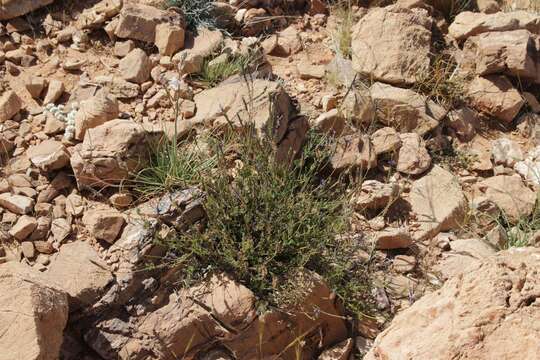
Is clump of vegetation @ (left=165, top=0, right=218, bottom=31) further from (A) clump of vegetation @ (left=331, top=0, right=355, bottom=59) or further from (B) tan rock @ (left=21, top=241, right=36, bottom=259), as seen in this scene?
(B) tan rock @ (left=21, top=241, right=36, bottom=259)

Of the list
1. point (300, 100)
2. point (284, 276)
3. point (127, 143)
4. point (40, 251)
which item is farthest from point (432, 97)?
point (40, 251)

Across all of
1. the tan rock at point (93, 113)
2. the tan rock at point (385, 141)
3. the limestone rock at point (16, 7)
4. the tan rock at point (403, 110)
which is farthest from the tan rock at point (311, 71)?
the limestone rock at point (16, 7)

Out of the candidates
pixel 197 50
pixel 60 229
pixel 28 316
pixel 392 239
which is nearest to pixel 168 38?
pixel 197 50

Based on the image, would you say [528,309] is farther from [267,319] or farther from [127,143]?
[127,143]

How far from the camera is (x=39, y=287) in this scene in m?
2.92

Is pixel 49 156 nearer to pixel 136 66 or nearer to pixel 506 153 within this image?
pixel 136 66

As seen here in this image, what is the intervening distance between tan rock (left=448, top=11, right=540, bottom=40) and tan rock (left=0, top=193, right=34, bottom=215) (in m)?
3.33

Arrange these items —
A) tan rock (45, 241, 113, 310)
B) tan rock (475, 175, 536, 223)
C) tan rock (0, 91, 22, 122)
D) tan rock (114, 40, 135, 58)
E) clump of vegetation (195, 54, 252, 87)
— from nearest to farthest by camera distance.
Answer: tan rock (45, 241, 113, 310) < tan rock (0, 91, 22, 122) < tan rock (475, 175, 536, 223) < clump of vegetation (195, 54, 252, 87) < tan rock (114, 40, 135, 58)

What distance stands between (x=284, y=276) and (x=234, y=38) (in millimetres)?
2101

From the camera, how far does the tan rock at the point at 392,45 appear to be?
4.61m

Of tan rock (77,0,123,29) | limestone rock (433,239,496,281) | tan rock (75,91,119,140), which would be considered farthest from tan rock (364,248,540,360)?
tan rock (77,0,123,29)

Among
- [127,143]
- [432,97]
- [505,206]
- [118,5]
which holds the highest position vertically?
[118,5]

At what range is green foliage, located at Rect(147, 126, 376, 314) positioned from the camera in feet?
11.4

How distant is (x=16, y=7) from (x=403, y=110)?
2.73 metres
